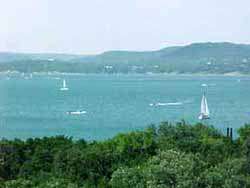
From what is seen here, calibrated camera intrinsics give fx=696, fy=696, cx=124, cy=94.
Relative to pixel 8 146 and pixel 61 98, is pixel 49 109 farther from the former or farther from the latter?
pixel 8 146

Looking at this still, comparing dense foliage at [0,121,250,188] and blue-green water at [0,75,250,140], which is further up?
dense foliage at [0,121,250,188]

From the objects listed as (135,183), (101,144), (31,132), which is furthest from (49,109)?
(135,183)

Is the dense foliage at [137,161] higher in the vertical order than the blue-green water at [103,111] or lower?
higher

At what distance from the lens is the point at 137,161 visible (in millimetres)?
25875

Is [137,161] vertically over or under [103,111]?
over

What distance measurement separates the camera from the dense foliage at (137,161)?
19.0 metres

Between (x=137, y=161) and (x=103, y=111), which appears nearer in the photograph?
(x=137, y=161)

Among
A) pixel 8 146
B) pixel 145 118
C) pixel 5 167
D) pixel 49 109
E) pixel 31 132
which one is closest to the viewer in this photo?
pixel 5 167

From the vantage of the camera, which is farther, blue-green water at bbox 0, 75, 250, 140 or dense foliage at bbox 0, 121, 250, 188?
blue-green water at bbox 0, 75, 250, 140

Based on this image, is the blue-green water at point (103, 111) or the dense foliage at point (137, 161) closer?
the dense foliage at point (137, 161)

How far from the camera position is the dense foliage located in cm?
1898

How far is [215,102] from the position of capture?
98.7 m

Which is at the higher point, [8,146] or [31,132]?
[8,146]

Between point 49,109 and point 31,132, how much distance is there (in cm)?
2438
